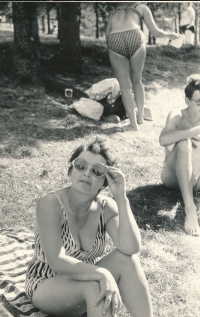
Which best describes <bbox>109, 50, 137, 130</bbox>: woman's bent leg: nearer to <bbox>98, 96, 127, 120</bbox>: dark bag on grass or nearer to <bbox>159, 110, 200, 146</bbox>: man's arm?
<bbox>98, 96, 127, 120</bbox>: dark bag on grass

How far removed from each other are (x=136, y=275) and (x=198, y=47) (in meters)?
9.95

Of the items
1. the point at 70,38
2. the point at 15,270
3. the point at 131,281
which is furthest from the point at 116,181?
the point at 70,38

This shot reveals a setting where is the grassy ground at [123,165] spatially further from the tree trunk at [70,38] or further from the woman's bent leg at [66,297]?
the woman's bent leg at [66,297]

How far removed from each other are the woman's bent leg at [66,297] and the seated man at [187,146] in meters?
1.83

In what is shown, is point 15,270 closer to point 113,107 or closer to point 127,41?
point 127,41

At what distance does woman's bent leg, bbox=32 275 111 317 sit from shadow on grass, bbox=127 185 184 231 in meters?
1.69

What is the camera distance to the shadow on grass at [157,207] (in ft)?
14.1

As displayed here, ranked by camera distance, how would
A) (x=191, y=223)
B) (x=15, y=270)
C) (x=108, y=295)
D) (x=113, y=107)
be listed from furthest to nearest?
(x=113, y=107), (x=191, y=223), (x=15, y=270), (x=108, y=295)

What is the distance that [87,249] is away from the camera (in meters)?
2.83

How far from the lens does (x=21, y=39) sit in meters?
7.48

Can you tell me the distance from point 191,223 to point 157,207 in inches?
19.4

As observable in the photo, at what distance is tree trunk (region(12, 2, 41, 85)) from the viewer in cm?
745

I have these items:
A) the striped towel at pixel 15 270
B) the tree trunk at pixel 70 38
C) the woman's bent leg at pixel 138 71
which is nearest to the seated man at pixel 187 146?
the striped towel at pixel 15 270

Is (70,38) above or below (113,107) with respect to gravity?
above
